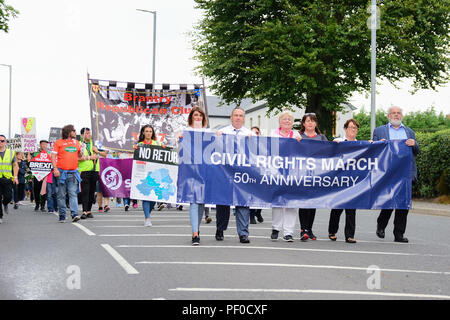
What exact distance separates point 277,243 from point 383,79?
2023cm

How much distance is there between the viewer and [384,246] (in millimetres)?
8844

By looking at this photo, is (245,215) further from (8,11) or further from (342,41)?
(8,11)

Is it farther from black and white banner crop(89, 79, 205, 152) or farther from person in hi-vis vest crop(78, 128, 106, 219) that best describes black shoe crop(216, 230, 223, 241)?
black and white banner crop(89, 79, 205, 152)

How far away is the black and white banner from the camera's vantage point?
1634 centimetres

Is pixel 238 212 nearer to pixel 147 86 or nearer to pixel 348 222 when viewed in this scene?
pixel 348 222

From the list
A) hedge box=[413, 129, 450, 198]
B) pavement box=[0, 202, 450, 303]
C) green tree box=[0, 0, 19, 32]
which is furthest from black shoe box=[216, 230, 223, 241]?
green tree box=[0, 0, 19, 32]

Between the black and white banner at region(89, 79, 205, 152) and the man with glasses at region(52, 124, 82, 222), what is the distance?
3.53 m

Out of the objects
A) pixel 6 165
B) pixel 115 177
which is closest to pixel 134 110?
pixel 115 177

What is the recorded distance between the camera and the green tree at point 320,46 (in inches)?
941

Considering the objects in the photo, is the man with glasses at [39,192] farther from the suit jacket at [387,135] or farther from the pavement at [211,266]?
the suit jacket at [387,135]

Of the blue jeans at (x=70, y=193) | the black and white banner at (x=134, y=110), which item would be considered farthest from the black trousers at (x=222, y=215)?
the black and white banner at (x=134, y=110)

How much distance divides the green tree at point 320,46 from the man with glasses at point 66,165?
1280 cm
